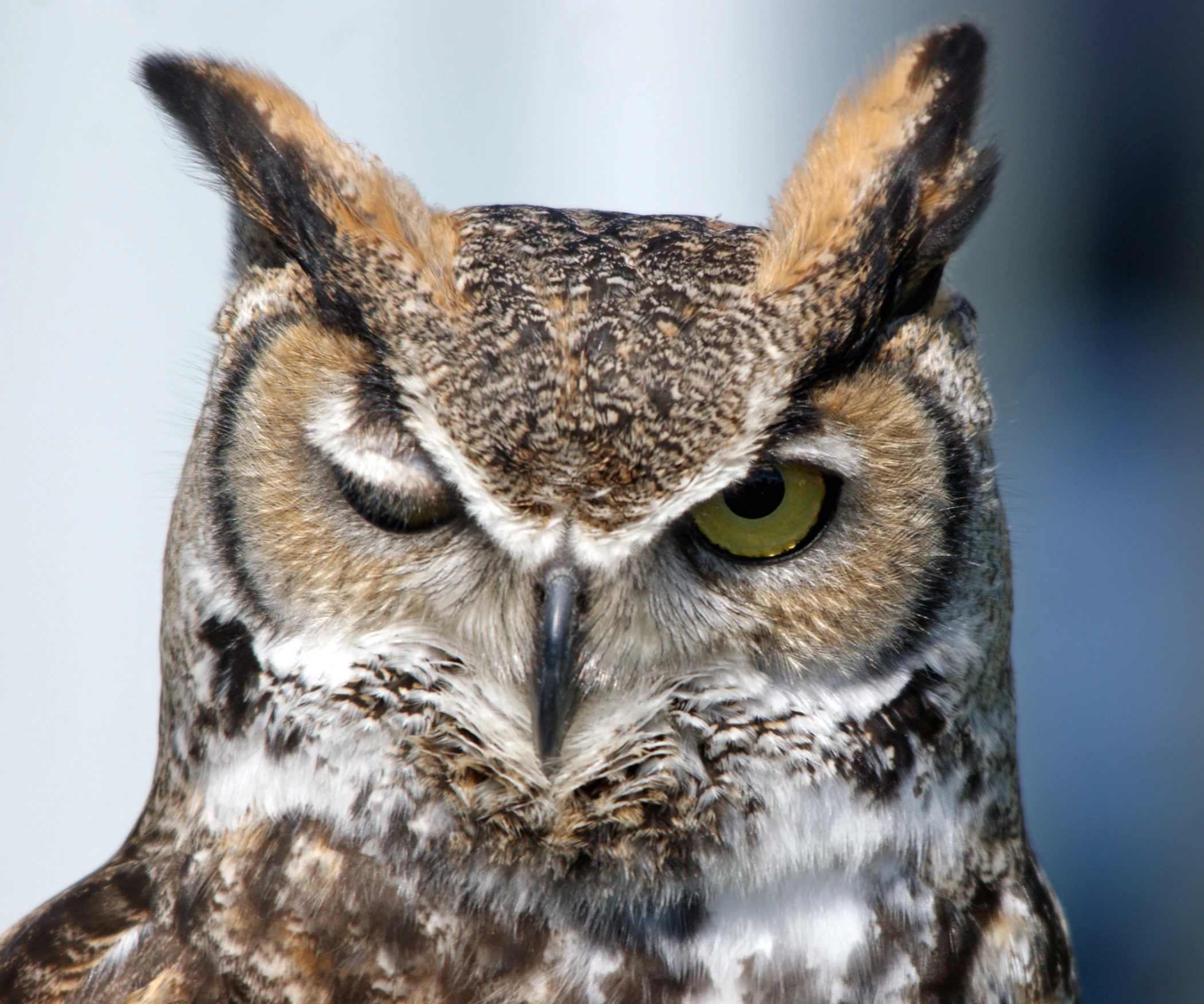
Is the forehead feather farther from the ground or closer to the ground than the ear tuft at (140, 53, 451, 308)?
closer to the ground

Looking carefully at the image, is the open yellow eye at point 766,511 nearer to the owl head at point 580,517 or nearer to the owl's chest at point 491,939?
the owl head at point 580,517

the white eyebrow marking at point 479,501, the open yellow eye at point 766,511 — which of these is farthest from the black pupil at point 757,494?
the white eyebrow marking at point 479,501

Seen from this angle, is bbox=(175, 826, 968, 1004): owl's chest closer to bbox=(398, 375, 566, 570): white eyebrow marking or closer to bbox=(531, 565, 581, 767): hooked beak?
bbox=(531, 565, 581, 767): hooked beak

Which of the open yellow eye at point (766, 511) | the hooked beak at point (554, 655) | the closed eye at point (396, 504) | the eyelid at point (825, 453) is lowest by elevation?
the hooked beak at point (554, 655)

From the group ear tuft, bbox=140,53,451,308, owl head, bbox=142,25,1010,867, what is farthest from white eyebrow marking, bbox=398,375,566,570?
ear tuft, bbox=140,53,451,308

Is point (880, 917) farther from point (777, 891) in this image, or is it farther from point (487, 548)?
point (487, 548)

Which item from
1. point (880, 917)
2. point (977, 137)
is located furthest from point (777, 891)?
point (977, 137)

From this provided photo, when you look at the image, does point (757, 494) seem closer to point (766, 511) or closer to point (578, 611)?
point (766, 511)
